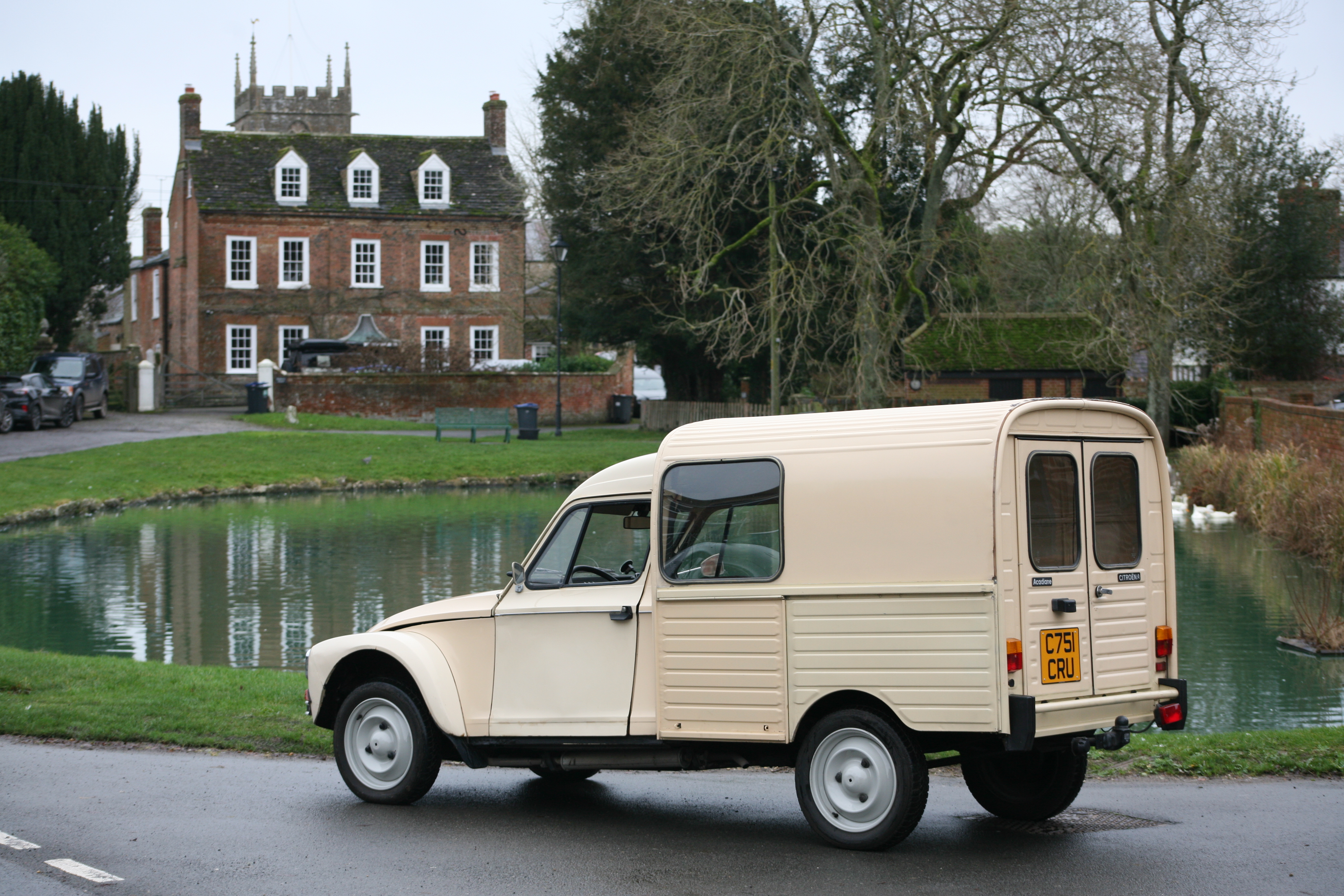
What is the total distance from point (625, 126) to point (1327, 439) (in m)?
23.7

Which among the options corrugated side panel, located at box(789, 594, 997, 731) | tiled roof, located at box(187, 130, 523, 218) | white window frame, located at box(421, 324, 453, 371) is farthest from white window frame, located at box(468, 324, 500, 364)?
corrugated side panel, located at box(789, 594, 997, 731)

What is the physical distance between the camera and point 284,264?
5450 cm

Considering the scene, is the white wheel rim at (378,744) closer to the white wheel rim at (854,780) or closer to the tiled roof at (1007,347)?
the white wheel rim at (854,780)

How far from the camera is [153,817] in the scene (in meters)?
7.21

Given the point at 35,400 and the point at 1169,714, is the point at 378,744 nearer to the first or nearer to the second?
the point at 1169,714

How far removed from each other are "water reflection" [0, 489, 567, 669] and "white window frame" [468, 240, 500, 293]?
28.0 m

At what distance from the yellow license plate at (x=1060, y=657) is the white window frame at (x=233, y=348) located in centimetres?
5136

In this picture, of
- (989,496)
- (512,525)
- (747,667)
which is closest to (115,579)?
(512,525)

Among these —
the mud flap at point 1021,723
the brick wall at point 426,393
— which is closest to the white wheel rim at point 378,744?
the mud flap at point 1021,723

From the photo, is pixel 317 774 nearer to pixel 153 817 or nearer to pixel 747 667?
pixel 153 817

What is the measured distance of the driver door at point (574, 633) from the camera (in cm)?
725

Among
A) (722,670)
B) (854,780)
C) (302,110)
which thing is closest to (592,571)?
(722,670)

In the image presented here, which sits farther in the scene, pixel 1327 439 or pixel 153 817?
pixel 1327 439

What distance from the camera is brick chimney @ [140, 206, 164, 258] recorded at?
64.4m
